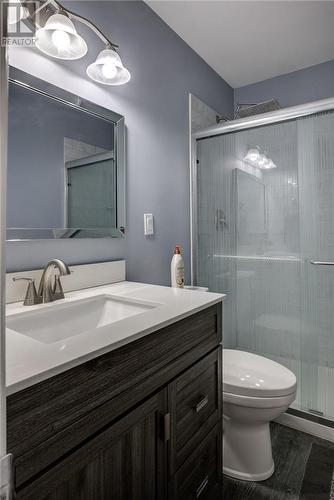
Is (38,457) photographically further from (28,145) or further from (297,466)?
(297,466)

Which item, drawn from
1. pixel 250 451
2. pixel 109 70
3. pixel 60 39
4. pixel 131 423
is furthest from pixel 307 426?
pixel 60 39

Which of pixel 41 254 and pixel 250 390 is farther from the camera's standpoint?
pixel 250 390

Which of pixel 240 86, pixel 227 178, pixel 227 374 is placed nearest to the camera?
pixel 227 374

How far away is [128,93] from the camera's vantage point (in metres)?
1.55

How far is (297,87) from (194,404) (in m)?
2.49

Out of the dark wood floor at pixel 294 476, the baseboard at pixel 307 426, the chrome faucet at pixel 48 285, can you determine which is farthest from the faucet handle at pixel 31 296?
the baseboard at pixel 307 426

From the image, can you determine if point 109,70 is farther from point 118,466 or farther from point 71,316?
point 118,466

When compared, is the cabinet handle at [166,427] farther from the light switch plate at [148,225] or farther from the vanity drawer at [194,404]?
the light switch plate at [148,225]

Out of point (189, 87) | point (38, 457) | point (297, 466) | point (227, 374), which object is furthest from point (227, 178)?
point (38, 457)

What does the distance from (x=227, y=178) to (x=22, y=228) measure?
4.61 feet

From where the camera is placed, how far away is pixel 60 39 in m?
1.12

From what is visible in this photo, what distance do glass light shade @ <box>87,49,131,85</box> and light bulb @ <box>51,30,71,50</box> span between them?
157mm

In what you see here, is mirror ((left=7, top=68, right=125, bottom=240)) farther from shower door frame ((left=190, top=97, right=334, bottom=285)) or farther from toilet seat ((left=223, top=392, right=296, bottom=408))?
toilet seat ((left=223, top=392, right=296, bottom=408))

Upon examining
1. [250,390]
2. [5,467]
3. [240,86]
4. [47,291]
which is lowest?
[250,390]
